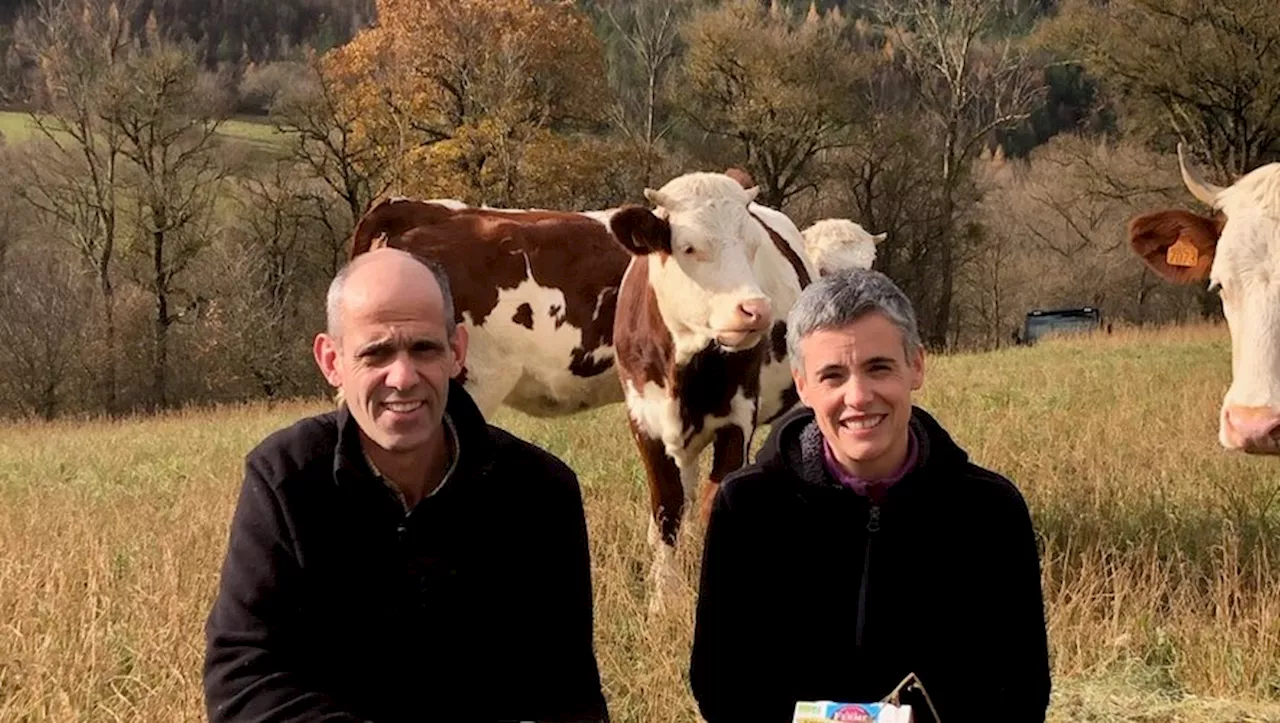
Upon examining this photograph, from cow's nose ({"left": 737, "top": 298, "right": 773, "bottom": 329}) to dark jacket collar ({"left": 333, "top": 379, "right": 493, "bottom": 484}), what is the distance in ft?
8.02

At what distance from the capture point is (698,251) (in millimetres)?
5273

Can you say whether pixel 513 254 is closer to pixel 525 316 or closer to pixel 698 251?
pixel 525 316

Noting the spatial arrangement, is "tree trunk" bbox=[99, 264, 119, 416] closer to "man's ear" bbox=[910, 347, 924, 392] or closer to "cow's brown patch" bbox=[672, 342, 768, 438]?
"cow's brown patch" bbox=[672, 342, 768, 438]

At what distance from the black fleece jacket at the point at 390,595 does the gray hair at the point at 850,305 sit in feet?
2.47

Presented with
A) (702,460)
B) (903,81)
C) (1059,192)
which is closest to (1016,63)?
(903,81)

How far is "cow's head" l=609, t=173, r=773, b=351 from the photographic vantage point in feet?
16.9

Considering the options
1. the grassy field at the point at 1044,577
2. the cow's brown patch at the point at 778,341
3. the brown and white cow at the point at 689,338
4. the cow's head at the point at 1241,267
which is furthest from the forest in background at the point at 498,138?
the cow's head at the point at 1241,267

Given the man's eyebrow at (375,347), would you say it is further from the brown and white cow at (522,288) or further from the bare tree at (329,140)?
the bare tree at (329,140)

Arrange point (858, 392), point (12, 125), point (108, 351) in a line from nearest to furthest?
point (858, 392), point (108, 351), point (12, 125)

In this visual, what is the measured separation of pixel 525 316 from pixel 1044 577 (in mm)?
3380

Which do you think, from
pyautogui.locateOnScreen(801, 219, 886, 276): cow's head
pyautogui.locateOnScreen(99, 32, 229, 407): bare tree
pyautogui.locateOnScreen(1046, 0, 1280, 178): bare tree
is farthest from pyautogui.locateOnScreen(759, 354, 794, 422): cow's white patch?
pyautogui.locateOnScreen(99, 32, 229, 407): bare tree

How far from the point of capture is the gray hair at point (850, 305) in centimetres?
241

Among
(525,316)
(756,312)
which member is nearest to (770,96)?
(525,316)

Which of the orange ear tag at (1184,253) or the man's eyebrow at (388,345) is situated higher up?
the orange ear tag at (1184,253)
